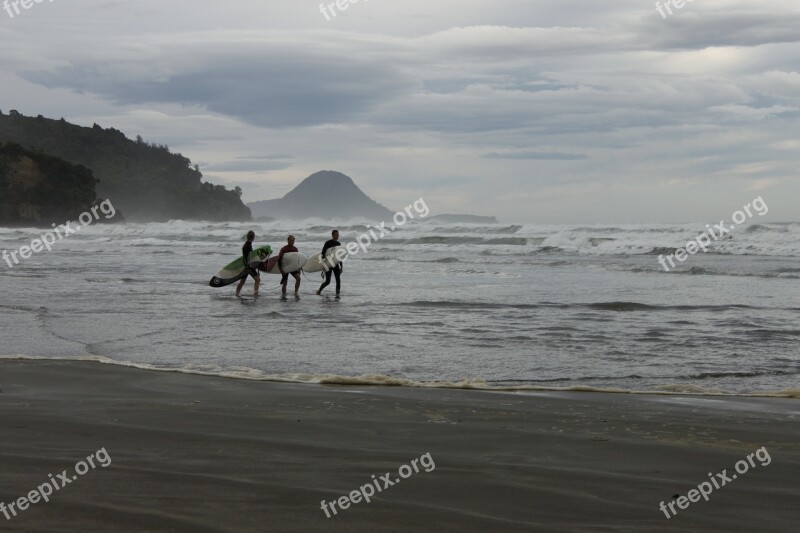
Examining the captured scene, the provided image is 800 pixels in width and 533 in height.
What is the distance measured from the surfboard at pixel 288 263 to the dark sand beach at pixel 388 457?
40.7 feet

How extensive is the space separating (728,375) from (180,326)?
26.6 ft

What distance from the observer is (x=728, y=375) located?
9.01 m

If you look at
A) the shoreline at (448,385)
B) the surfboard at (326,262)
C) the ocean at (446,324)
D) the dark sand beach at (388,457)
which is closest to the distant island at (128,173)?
the ocean at (446,324)

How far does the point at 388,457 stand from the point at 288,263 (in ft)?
50.6

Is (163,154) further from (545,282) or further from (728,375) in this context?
(728,375)

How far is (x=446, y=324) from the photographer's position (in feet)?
44.9

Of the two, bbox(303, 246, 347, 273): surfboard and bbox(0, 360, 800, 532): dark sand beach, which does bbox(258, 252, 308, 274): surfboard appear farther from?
bbox(0, 360, 800, 532): dark sand beach

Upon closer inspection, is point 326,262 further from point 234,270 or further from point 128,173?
point 128,173

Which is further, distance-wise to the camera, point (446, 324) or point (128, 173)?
point (128, 173)

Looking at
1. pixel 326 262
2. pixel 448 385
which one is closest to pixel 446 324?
pixel 448 385

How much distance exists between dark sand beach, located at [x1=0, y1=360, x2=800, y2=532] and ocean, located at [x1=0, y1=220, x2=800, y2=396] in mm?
1555

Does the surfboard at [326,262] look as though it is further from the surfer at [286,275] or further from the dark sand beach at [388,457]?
the dark sand beach at [388,457]

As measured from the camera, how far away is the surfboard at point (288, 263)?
19.8m

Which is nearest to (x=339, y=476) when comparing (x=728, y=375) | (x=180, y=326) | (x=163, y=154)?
(x=728, y=375)
